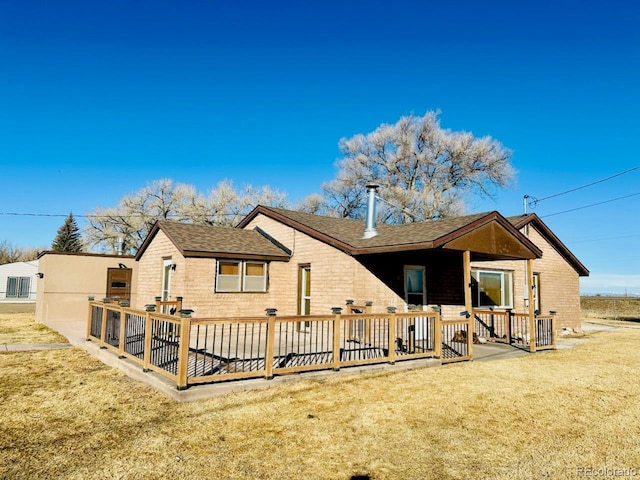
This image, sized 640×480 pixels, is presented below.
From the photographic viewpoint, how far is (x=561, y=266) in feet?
57.4

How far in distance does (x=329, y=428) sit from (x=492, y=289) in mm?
11364

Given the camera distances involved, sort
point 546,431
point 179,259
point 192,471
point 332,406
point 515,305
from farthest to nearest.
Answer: point 515,305 < point 179,259 < point 332,406 < point 546,431 < point 192,471

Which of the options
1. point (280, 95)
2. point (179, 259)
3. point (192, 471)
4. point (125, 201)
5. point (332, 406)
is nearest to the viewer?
point (192, 471)

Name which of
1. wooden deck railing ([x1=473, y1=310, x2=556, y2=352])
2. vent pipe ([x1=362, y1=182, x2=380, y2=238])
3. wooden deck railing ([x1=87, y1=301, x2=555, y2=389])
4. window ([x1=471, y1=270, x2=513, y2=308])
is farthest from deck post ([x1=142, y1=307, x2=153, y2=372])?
window ([x1=471, y1=270, x2=513, y2=308])

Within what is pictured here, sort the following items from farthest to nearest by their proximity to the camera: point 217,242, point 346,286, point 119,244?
point 119,244, point 217,242, point 346,286

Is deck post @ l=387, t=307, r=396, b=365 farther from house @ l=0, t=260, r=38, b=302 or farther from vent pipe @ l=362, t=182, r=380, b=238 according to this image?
house @ l=0, t=260, r=38, b=302

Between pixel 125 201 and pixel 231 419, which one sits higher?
pixel 125 201

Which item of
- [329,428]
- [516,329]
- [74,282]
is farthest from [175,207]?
[329,428]

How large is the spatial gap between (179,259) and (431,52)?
13476 mm

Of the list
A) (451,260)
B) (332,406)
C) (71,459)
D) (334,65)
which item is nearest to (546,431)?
(332,406)

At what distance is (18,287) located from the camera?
113 ft

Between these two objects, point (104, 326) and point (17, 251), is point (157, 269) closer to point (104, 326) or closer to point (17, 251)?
point (104, 326)

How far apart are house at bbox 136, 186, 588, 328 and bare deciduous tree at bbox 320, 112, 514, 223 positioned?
17.8 metres

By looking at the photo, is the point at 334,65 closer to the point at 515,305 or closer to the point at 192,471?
the point at 515,305
